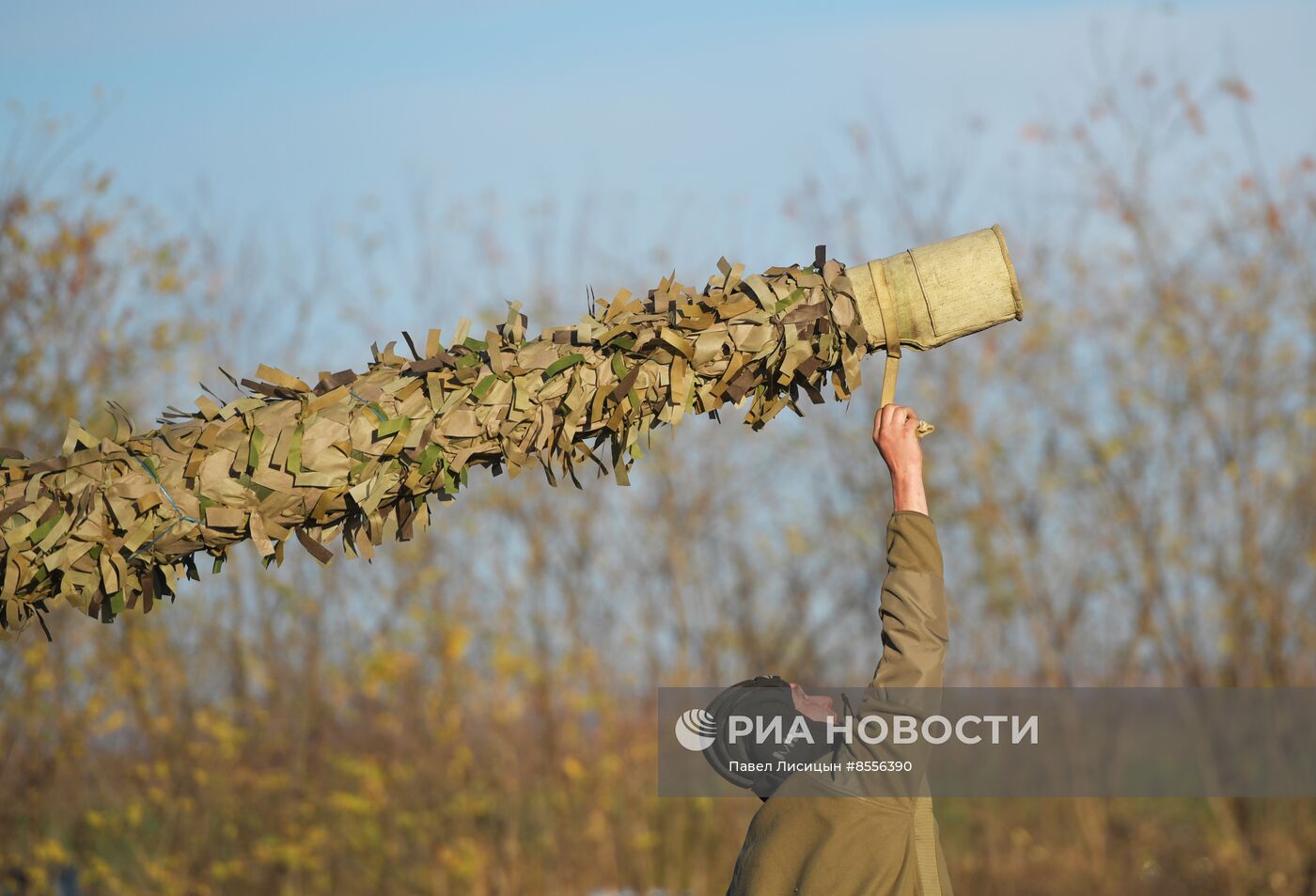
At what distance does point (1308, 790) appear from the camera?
947 centimetres

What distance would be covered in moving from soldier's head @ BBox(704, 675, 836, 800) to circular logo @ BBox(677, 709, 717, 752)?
26 mm

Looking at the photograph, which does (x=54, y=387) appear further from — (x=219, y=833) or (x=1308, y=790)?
(x=1308, y=790)

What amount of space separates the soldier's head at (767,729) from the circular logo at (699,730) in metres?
0.03

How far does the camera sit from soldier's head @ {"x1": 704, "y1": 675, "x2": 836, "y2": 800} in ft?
10.00

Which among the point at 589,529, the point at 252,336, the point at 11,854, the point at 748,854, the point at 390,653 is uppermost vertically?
the point at 252,336

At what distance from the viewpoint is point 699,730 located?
132 inches

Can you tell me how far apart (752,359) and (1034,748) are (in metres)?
9.07

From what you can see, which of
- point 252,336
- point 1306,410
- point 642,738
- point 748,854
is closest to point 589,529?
point 642,738

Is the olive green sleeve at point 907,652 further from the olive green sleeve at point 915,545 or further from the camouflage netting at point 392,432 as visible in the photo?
the camouflage netting at point 392,432

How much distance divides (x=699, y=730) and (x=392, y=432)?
1.30m

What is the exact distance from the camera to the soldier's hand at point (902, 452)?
274cm
